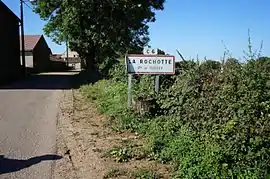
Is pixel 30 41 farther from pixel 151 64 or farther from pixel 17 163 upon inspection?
pixel 17 163

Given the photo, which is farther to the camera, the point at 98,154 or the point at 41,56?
the point at 41,56

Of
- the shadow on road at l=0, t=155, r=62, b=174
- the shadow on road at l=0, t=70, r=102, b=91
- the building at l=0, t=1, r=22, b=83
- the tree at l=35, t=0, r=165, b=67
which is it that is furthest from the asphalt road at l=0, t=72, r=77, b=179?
the tree at l=35, t=0, r=165, b=67

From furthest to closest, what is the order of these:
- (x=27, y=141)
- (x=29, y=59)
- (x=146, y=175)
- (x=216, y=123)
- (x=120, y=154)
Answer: (x=29, y=59), (x=27, y=141), (x=120, y=154), (x=216, y=123), (x=146, y=175)

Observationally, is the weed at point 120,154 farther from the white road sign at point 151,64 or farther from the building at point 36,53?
the building at point 36,53

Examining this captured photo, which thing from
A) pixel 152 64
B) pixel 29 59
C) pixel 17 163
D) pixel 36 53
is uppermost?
pixel 36 53

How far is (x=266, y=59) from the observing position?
6.21m

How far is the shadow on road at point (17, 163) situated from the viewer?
5957 millimetres

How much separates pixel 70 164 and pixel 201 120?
255 cm

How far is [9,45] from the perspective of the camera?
29.6m

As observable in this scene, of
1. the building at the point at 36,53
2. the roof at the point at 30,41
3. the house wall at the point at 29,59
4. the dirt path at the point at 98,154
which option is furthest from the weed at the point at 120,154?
the roof at the point at 30,41

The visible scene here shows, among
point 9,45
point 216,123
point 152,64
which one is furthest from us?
point 9,45

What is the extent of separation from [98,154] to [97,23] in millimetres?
26779

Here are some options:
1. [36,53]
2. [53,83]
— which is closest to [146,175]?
[53,83]

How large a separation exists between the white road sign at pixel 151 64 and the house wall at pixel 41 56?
4502 cm
